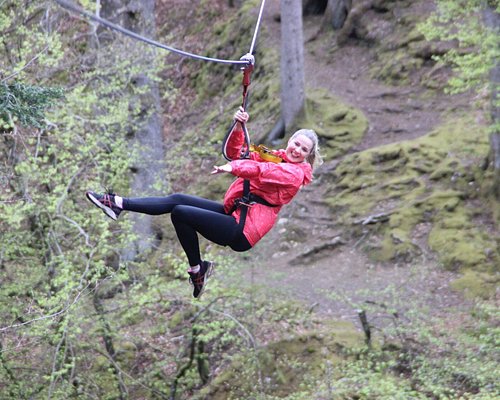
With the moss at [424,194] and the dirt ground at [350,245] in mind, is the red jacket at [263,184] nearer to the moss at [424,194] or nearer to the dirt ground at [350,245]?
the dirt ground at [350,245]

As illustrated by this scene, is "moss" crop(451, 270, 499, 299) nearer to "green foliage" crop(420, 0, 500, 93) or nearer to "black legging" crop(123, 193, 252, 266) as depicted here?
"green foliage" crop(420, 0, 500, 93)

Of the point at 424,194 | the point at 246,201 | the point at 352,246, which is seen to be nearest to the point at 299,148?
the point at 246,201

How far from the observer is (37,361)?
896 centimetres

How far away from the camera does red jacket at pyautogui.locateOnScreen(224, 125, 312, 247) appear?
5.07 metres

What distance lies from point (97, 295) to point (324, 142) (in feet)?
23.5

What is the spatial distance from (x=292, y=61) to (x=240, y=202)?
1035 centimetres

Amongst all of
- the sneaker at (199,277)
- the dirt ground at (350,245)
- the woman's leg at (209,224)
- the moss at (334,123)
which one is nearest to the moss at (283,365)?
the dirt ground at (350,245)

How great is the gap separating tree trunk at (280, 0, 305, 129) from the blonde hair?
978 centimetres

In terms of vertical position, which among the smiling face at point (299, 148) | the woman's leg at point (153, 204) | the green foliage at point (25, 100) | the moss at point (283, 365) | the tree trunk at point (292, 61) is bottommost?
the moss at point (283, 365)

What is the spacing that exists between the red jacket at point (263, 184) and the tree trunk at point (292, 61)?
391 inches

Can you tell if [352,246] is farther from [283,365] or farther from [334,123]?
[334,123]

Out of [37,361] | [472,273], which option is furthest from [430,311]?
[37,361]

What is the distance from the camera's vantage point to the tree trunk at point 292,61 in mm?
15039

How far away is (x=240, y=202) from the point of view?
5.23 metres
